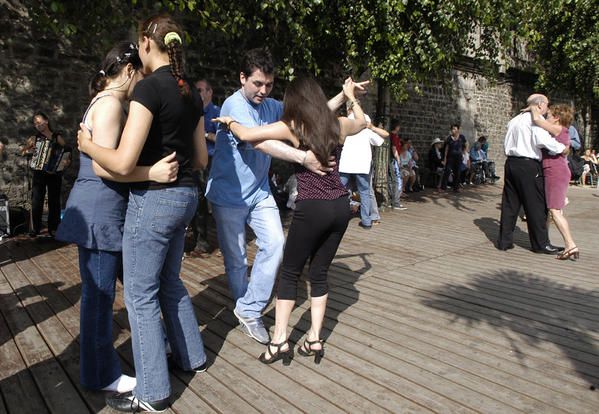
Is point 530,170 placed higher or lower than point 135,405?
higher

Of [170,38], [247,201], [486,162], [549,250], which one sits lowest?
[549,250]

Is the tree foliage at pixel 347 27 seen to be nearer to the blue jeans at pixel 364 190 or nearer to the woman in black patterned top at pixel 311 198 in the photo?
the blue jeans at pixel 364 190

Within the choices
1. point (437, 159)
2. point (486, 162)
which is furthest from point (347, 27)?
point (486, 162)

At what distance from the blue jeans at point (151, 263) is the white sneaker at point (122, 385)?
0.15 m

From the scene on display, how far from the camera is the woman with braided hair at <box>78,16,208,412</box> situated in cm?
212

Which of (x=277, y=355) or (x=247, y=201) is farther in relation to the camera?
(x=247, y=201)

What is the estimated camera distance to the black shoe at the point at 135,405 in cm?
237

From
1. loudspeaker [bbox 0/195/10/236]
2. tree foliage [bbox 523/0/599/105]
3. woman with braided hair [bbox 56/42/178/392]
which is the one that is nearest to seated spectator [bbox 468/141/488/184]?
tree foliage [bbox 523/0/599/105]

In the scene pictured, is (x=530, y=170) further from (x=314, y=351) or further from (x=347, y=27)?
(x=314, y=351)

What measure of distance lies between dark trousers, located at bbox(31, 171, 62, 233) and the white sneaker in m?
4.68

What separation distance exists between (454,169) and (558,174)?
7.51 m

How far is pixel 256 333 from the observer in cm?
321

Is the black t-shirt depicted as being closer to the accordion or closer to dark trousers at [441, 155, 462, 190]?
the accordion

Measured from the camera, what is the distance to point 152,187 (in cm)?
225
